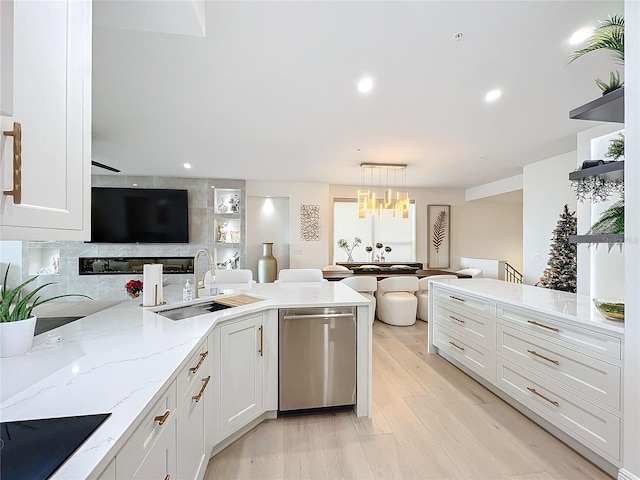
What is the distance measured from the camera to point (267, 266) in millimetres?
6504

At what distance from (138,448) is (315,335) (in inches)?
57.5

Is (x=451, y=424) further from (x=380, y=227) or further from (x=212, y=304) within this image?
(x=380, y=227)

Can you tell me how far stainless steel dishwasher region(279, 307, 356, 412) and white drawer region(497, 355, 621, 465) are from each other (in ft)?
4.05

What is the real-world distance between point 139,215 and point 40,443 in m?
6.45

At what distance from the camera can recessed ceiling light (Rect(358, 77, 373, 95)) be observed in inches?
93.9

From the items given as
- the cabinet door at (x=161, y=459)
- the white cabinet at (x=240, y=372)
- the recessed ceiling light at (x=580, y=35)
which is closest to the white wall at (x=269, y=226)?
the white cabinet at (x=240, y=372)

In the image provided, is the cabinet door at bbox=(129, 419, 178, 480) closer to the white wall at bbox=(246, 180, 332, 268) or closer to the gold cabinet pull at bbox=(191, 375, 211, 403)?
the gold cabinet pull at bbox=(191, 375, 211, 403)

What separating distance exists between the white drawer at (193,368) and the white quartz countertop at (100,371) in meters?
0.07

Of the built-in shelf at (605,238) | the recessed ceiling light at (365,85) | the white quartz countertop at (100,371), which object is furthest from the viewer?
the recessed ceiling light at (365,85)

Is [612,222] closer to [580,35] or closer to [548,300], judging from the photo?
[548,300]

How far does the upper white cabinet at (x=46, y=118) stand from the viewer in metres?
0.68

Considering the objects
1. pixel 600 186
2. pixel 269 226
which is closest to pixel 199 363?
pixel 600 186

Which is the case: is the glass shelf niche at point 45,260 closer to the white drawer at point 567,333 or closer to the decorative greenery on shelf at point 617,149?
the white drawer at point 567,333

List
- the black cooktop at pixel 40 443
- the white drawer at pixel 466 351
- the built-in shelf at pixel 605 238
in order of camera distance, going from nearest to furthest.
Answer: the black cooktop at pixel 40 443, the built-in shelf at pixel 605 238, the white drawer at pixel 466 351
